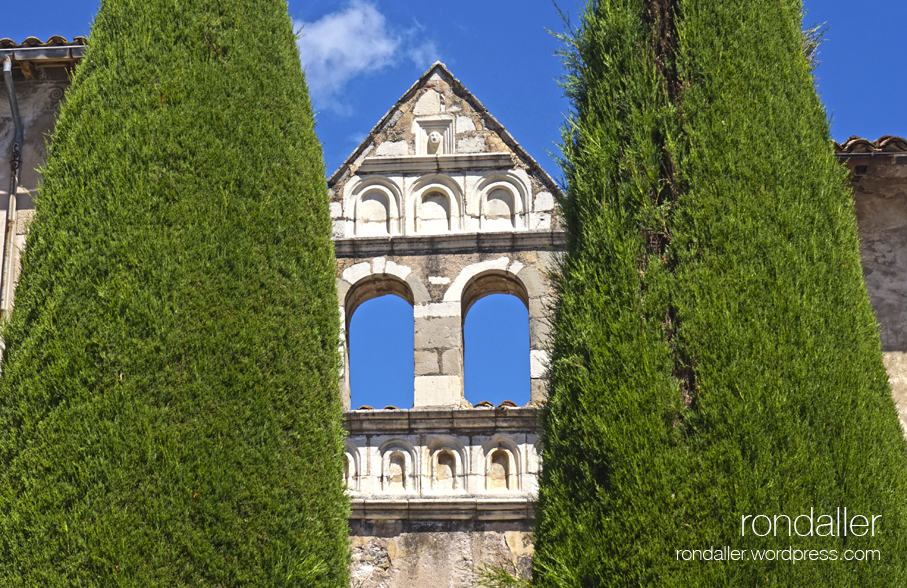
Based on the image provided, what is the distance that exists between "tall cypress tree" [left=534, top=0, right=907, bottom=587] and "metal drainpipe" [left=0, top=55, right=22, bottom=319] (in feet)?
16.8

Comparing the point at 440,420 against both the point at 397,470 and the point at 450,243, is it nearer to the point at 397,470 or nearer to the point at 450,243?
the point at 397,470

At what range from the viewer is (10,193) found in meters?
9.38

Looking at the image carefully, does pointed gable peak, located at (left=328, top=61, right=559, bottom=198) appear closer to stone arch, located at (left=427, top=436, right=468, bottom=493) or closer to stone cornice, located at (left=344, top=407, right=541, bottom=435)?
stone cornice, located at (left=344, top=407, right=541, bottom=435)

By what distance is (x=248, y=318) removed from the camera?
20.3ft

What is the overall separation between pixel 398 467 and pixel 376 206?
2.83 m

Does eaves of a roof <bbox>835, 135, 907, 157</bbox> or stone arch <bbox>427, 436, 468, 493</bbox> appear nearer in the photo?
eaves of a roof <bbox>835, 135, 907, 157</bbox>

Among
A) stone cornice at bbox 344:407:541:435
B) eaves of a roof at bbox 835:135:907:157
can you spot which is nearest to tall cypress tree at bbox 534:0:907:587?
eaves of a roof at bbox 835:135:907:157

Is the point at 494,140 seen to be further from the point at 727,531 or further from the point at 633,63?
the point at 727,531

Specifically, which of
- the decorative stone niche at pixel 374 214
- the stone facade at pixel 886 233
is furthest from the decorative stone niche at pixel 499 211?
the stone facade at pixel 886 233

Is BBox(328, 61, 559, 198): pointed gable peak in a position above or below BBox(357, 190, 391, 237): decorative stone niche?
above

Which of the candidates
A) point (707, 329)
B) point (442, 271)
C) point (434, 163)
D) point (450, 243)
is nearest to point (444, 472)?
point (442, 271)

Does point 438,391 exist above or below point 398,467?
above

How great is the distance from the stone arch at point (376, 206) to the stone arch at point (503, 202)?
2.83 ft

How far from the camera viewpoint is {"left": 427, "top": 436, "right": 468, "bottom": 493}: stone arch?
32.2 feet
